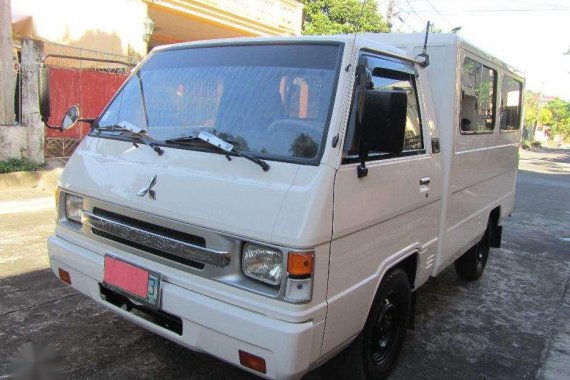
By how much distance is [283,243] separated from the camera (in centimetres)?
219

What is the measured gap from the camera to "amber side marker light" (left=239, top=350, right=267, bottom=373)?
2.23m

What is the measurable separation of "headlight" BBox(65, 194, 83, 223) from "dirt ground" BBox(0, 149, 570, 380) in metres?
0.78

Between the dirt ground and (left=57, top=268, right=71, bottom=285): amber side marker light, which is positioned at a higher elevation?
(left=57, top=268, right=71, bottom=285): amber side marker light

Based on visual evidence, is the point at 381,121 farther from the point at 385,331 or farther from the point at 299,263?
the point at 385,331

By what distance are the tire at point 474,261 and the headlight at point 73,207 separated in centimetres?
375

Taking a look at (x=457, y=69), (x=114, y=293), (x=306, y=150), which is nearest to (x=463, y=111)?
(x=457, y=69)

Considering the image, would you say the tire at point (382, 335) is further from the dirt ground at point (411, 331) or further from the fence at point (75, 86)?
the fence at point (75, 86)

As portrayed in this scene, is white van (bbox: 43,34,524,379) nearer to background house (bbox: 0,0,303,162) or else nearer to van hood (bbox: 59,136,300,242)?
van hood (bbox: 59,136,300,242)

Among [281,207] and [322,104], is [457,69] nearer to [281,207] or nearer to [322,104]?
[322,104]

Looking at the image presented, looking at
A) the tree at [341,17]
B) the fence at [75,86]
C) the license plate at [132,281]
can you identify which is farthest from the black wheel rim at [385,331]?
the tree at [341,17]

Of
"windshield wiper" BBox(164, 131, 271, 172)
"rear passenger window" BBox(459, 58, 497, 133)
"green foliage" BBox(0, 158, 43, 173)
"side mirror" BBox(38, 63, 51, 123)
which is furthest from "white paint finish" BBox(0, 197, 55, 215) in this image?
"rear passenger window" BBox(459, 58, 497, 133)

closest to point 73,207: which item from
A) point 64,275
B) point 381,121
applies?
point 64,275

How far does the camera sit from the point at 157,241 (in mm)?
2586

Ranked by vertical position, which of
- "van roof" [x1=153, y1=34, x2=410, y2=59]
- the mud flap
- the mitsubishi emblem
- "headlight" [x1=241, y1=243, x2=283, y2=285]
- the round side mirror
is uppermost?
"van roof" [x1=153, y1=34, x2=410, y2=59]
